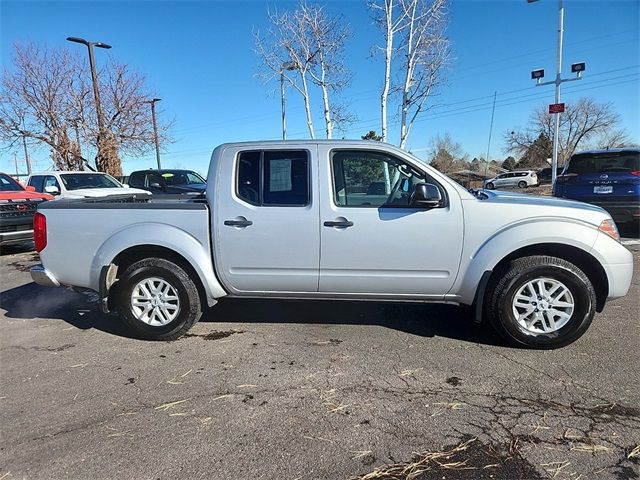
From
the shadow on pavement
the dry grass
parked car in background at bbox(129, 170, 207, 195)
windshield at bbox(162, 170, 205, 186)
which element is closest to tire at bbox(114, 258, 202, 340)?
the shadow on pavement

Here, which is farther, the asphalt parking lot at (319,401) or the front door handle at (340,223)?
the front door handle at (340,223)

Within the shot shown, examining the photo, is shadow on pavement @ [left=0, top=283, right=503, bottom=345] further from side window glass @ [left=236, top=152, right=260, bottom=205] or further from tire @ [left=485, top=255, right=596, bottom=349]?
side window glass @ [left=236, top=152, right=260, bottom=205]

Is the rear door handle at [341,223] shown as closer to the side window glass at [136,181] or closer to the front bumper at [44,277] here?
the front bumper at [44,277]

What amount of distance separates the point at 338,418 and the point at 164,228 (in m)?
2.42

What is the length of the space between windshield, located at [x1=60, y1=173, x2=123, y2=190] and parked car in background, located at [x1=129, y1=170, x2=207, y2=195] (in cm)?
167

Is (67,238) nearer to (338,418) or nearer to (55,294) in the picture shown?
(55,294)

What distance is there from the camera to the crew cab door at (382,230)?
383 cm

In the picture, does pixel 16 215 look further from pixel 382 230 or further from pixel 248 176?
pixel 382 230

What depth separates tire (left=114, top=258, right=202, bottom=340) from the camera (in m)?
4.14

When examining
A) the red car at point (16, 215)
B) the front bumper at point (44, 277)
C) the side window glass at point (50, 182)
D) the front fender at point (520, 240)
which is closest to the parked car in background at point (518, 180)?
the side window glass at point (50, 182)

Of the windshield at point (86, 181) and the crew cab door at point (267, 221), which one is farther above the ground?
the windshield at point (86, 181)

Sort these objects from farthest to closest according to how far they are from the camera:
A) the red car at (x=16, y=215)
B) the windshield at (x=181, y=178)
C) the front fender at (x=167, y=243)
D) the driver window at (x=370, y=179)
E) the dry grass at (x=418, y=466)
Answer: the windshield at (x=181, y=178) → the red car at (x=16, y=215) → the front fender at (x=167, y=243) → the driver window at (x=370, y=179) → the dry grass at (x=418, y=466)

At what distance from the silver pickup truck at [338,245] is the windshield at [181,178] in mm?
10305

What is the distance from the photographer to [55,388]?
11.0ft
